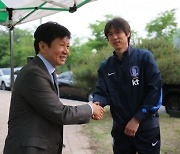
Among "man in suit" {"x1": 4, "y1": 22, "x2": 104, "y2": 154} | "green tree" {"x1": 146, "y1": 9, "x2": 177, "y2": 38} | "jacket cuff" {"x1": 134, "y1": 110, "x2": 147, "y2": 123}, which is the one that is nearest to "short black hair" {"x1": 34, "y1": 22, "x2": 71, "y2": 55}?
"man in suit" {"x1": 4, "y1": 22, "x2": 104, "y2": 154}

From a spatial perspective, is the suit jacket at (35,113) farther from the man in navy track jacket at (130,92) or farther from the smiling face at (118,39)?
the smiling face at (118,39)

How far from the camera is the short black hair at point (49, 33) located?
202 cm

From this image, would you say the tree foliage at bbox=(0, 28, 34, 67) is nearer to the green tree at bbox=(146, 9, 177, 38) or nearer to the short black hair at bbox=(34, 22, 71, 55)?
the green tree at bbox=(146, 9, 177, 38)

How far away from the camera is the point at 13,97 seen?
2.01 metres

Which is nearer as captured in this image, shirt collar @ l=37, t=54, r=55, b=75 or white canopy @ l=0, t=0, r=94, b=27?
shirt collar @ l=37, t=54, r=55, b=75

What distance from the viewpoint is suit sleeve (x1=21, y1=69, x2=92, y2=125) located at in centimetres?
192

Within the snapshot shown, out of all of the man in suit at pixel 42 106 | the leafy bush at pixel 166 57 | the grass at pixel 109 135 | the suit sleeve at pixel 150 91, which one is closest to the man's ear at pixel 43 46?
the man in suit at pixel 42 106

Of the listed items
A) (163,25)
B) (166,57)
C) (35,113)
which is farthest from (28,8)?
(163,25)

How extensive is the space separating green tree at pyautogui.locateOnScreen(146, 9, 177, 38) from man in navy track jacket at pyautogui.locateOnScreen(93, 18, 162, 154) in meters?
18.8

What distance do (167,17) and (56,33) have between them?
19970 millimetres

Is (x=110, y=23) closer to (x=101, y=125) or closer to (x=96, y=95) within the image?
(x=96, y=95)

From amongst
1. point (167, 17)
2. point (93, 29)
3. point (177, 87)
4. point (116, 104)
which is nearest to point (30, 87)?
point (116, 104)

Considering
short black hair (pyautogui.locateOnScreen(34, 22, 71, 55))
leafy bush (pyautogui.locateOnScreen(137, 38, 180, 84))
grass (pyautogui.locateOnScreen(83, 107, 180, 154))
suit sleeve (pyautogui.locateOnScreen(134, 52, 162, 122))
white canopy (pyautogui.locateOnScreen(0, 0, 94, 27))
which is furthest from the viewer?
leafy bush (pyautogui.locateOnScreen(137, 38, 180, 84))

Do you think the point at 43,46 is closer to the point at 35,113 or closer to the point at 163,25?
the point at 35,113
